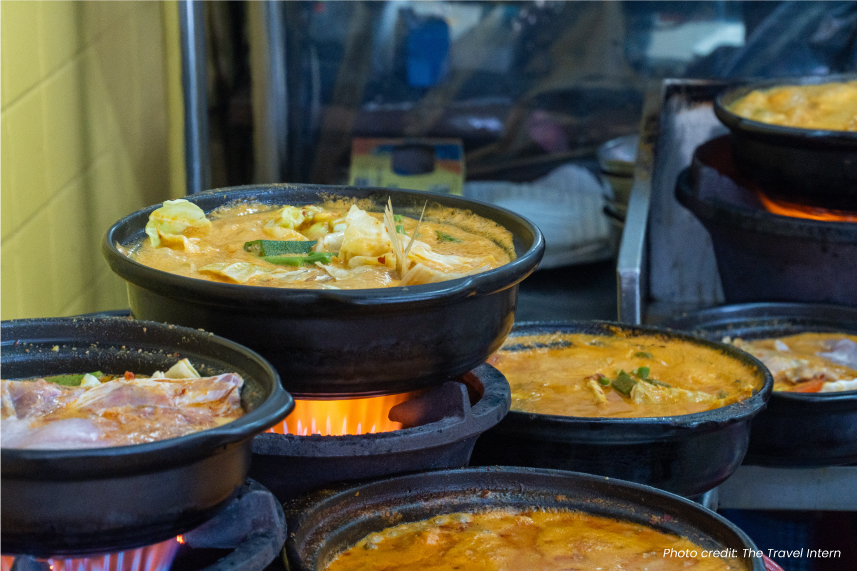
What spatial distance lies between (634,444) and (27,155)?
1.76 metres

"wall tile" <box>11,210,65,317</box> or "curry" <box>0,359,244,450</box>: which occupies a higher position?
"curry" <box>0,359,244,450</box>

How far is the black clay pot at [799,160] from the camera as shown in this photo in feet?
8.31

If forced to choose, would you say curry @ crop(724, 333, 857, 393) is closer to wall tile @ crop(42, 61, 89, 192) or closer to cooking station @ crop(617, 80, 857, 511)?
cooking station @ crop(617, 80, 857, 511)

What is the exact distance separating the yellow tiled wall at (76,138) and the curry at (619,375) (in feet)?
4.37

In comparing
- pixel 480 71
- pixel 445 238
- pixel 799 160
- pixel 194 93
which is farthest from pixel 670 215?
pixel 445 238

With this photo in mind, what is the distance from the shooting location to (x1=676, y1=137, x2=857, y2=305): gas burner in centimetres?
262

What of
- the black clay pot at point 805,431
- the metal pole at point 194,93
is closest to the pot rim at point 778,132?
the black clay pot at point 805,431

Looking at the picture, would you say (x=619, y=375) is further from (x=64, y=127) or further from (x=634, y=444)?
(x=64, y=127)

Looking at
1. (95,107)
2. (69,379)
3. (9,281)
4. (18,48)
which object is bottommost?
(9,281)

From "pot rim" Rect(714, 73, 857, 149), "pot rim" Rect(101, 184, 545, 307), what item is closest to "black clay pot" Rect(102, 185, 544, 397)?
"pot rim" Rect(101, 184, 545, 307)

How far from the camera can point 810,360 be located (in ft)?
7.77

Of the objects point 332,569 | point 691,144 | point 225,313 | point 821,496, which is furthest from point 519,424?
point 691,144

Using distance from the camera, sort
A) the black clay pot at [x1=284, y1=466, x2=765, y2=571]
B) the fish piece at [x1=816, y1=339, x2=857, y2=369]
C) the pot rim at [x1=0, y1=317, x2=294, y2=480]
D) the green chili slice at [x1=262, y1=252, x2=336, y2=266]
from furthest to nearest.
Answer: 1. the fish piece at [x1=816, y1=339, x2=857, y2=369]
2. the green chili slice at [x1=262, y1=252, x2=336, y2=266]
3. the black clay pot at [x1=284, y1=466, x2=765, y2=571]
4. the pot rim at [x1=0, y1=317, x2=294, y2=480]

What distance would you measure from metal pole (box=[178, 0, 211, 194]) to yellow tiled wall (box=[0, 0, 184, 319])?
3 centimetres
